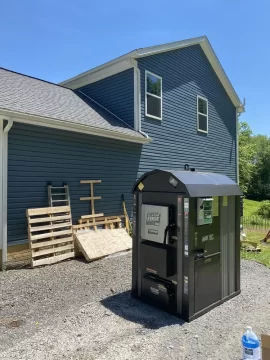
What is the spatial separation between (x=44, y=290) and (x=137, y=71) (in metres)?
7.51

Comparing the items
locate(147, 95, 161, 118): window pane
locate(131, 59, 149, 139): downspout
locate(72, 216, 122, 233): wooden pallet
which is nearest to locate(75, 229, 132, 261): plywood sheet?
locate(72, 216, 122, 233): wooden pallet

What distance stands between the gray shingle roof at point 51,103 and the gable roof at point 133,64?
0.87 m

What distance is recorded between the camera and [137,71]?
30.9 ft

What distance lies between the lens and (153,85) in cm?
1013

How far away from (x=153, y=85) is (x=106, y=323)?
8565 millimetres

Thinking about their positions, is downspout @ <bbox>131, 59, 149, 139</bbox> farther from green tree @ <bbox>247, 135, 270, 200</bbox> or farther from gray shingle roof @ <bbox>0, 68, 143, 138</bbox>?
green tree @ <bbox>247, 135, 270, 200</bbox>

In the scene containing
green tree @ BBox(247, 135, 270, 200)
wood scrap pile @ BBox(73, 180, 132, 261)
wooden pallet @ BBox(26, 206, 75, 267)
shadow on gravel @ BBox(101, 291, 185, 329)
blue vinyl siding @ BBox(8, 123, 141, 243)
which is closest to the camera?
shadow on gravel @ BBox(101, 291, 185, 329)

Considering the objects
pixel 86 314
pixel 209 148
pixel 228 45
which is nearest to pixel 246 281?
pixel 86 314

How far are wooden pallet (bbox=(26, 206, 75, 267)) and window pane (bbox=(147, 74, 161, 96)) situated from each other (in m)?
5.52

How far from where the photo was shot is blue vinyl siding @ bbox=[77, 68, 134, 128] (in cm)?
952

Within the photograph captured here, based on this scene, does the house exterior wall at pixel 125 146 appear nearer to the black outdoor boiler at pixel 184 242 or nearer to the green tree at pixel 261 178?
the black outdoor boiler at pixel 184 242

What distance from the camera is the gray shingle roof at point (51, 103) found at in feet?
22.0

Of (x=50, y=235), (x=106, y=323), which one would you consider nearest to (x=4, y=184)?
(x=50, y=235)

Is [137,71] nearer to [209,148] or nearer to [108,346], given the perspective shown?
[209,148]
